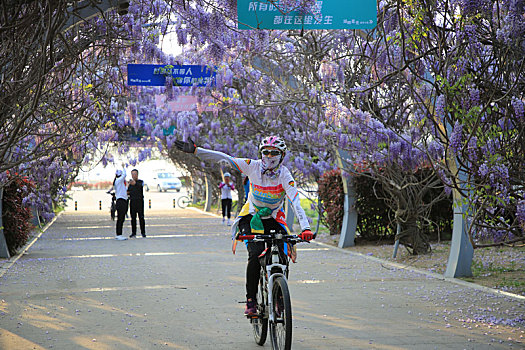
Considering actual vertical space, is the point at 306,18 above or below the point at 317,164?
above

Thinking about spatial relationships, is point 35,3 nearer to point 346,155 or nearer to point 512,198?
point 512,198

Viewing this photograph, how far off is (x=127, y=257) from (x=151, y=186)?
58334 mm

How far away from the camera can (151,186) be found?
7112 cm

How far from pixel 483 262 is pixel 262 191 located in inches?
267

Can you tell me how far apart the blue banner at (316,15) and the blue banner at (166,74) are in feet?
20.2

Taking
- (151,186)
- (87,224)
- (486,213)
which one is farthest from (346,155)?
(151,186)

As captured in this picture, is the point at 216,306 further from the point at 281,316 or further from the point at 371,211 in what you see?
the point at 371,211

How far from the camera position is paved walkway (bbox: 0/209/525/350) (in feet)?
21.2

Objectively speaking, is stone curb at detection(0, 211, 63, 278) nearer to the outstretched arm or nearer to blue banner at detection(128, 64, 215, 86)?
blue banner at detection(128, 64, 215, 86)

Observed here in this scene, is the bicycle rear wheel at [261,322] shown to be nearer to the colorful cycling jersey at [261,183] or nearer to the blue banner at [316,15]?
the colorful cycling jersey at [261,183]

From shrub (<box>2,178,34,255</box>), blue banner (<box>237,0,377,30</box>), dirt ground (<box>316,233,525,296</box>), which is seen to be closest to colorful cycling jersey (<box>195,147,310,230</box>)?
blue banner (<box>237,0,377,30</box>)

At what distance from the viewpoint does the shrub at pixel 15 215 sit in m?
13.6

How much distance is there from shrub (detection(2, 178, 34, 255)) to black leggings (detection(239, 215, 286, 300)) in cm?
837

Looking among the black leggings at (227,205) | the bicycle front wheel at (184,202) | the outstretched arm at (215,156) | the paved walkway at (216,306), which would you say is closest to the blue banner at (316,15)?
the outstretched arm at (215,156)
